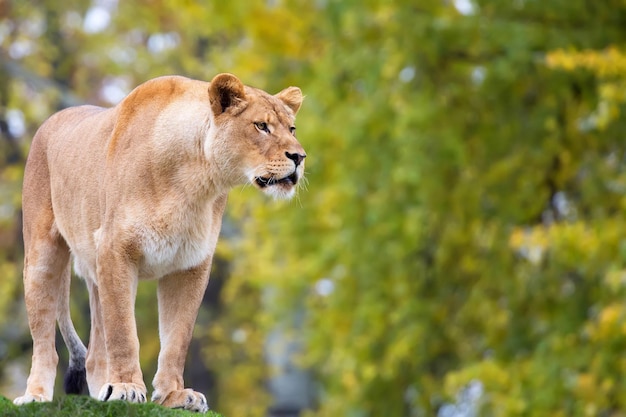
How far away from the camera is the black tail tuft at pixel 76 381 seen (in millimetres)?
6902

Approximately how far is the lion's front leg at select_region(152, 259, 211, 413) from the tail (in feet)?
1.95

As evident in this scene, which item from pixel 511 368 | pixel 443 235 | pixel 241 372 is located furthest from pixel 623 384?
pixel 241 372

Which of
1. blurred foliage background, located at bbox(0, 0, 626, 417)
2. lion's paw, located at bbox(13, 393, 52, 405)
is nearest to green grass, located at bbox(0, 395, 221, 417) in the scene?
lion's paw, located at bbox(13, 393, 52, 405)

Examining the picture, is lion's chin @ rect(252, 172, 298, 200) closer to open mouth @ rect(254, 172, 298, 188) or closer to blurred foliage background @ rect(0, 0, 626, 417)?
open mouth @ rect(254, 172, 298, 188)

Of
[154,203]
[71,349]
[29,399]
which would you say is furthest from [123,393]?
[71,349]

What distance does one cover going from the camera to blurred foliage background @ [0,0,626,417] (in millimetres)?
16672

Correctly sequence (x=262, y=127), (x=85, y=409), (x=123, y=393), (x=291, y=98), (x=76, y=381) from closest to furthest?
(x=85, y=409), (x=123, y=393), (x=262, y=127), (x=291, y=98), (x=76, y=381)

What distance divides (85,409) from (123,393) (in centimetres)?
21

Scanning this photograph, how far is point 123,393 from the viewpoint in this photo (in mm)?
6008

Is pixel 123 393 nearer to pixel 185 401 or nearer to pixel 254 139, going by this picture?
pixel 185 401

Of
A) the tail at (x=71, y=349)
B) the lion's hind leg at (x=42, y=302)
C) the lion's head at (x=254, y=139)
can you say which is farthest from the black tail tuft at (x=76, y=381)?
the lion's head at (x=254, y=139)

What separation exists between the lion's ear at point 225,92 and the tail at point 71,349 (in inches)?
52.1

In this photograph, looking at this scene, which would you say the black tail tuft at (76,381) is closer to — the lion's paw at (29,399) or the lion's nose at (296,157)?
the lion's paw at (29,399)

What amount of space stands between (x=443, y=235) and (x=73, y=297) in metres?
5.59
